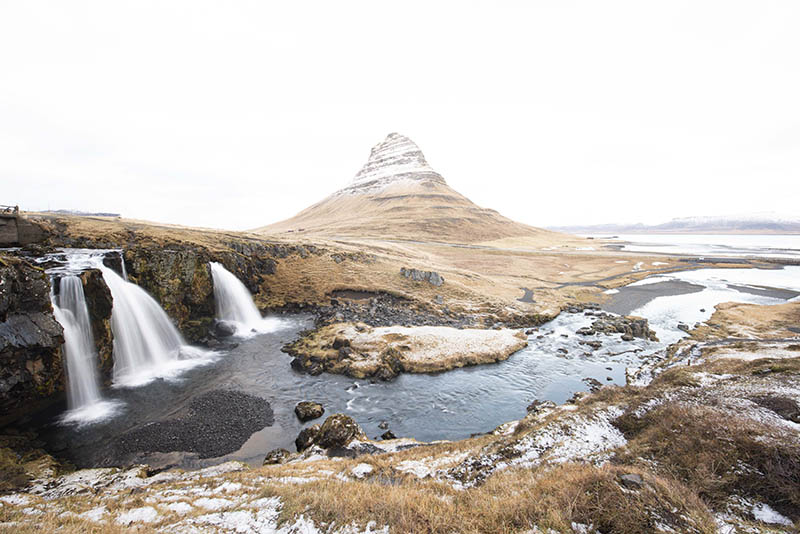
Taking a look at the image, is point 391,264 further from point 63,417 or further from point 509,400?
point 63,417

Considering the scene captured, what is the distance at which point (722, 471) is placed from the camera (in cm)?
750

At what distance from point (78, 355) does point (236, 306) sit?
53.5 ft

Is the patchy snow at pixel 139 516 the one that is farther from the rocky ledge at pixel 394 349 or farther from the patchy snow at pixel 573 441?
the rocky ledge at pixel 394 349

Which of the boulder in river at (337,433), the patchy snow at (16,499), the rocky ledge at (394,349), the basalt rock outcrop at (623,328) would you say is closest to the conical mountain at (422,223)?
the rocky ledge at (394,349)

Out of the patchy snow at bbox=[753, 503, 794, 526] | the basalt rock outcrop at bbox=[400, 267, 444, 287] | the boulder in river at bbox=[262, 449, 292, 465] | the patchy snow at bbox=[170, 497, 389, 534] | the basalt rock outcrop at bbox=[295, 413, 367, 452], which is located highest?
the basalt rock outcrop at bbox=[400, 267, 444, 287]

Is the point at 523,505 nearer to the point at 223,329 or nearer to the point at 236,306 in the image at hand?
the point at 223,329

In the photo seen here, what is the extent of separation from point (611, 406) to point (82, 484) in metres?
21.6

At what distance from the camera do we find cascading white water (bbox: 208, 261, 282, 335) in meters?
33.9

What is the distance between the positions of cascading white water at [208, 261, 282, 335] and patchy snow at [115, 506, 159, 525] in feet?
84.3

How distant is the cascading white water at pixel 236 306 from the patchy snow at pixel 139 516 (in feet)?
84.3

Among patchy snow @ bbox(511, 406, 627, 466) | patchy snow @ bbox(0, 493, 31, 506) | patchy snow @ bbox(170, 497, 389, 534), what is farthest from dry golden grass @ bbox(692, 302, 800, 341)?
patchy snow @ bbox(0, 493, 31, 506)

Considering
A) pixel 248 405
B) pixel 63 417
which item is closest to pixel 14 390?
pixel 63 417

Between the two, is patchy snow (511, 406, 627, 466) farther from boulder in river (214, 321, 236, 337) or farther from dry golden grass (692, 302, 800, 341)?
boulder in river (214, 321, 236, 337)

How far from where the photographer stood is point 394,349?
2628cm
